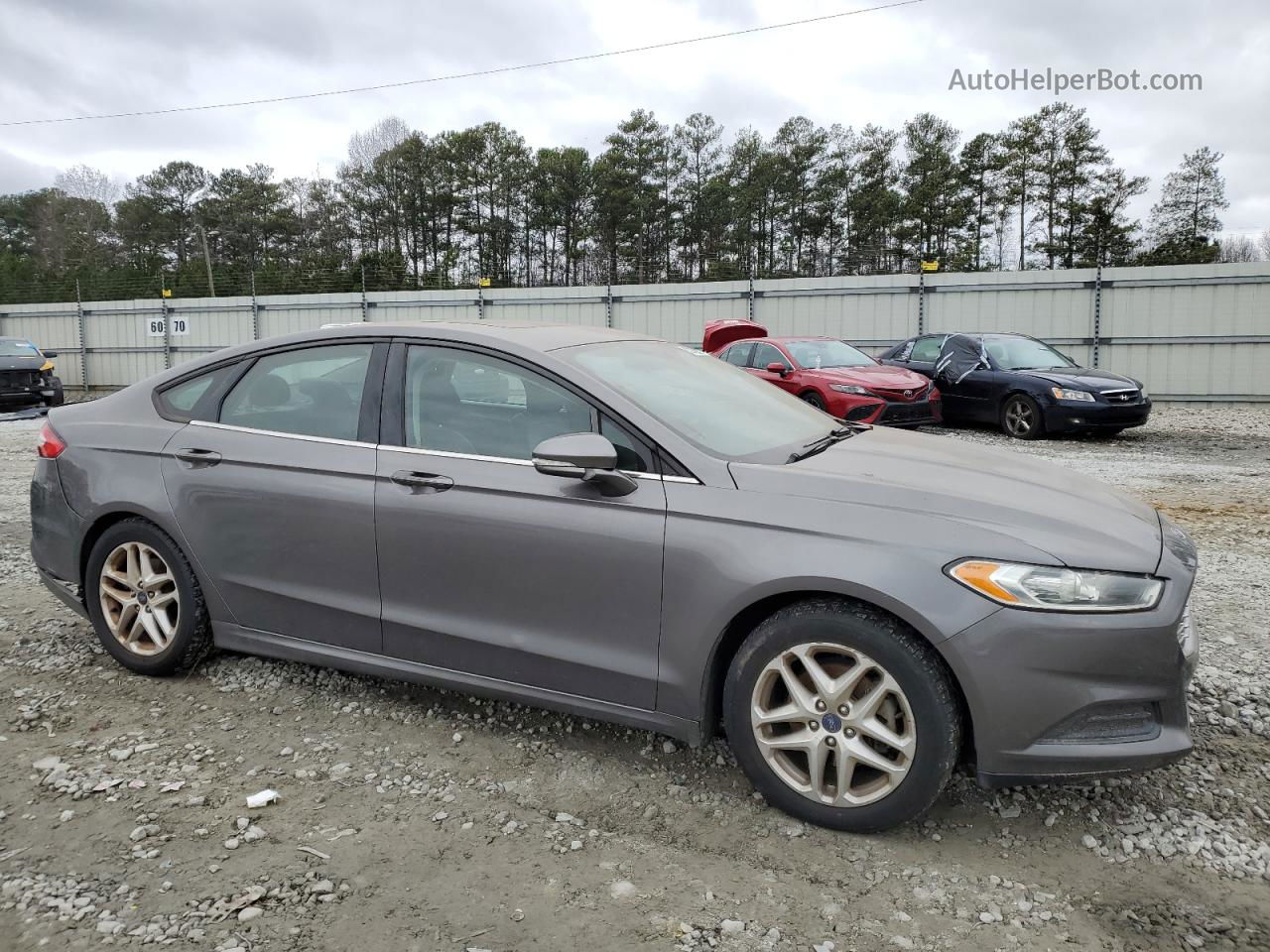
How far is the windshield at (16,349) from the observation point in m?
16.5

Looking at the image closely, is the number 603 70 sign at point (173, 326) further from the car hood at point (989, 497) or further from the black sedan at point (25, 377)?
the car hood at point (989, 497)

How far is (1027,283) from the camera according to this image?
56.4ft

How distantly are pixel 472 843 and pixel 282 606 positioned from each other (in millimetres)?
1319

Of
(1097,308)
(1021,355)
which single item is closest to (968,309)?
(1097,308)

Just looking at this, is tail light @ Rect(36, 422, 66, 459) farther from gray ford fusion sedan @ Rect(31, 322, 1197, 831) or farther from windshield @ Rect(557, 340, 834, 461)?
windshield @ Rect(557, 340, 834, 461)

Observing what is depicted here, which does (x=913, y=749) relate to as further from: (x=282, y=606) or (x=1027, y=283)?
(x=1027, y=283)

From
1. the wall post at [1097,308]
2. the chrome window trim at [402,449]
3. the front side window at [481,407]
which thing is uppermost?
the wall post at [1097,308]

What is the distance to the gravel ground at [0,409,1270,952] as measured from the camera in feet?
7.32

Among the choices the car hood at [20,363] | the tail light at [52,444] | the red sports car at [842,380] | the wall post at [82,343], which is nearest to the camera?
the tail light at [52,444]

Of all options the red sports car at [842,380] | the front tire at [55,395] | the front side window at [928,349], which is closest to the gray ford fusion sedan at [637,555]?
the red sports car at [842,380]

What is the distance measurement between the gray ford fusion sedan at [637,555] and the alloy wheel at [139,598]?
11 mm

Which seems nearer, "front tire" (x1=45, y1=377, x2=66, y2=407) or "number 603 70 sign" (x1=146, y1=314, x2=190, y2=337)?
"front tire" (x1=45, y1=377, x2=66, y2=407)

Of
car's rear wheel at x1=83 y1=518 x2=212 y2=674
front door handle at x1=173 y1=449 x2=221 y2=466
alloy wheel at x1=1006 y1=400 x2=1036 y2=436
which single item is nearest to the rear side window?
front door handle at x1=173 y1=449 x2=221 y2=466

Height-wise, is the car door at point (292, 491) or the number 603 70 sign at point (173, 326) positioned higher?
the number 603 70 sign at point (173, 326)
